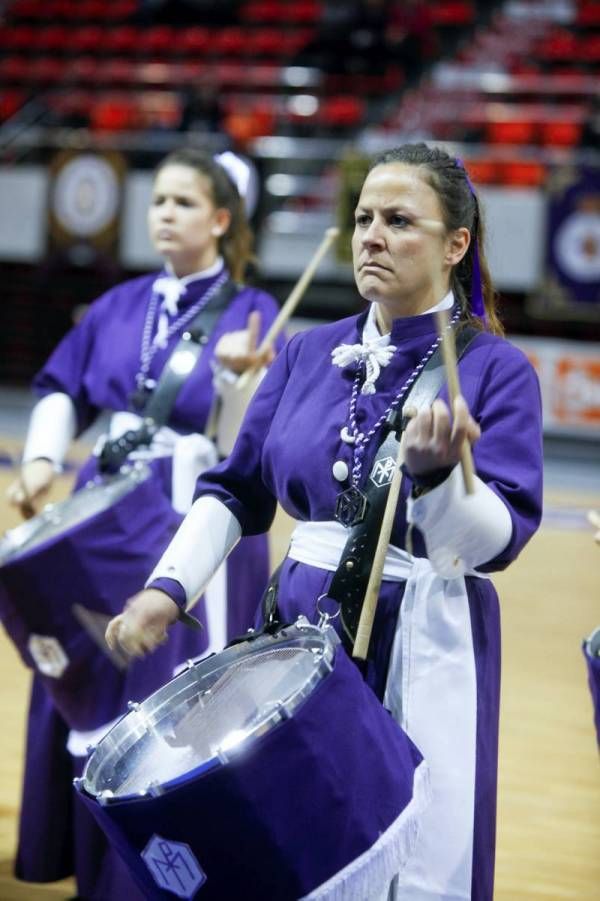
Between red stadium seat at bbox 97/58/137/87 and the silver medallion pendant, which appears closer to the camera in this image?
the silver medallion pendant

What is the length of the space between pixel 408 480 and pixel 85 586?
106cm

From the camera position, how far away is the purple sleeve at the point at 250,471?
7.32ft

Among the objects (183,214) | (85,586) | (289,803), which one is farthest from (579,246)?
(289,803)

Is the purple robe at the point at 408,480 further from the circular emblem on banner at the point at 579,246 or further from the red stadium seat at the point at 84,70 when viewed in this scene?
the red stadium seat at the point at 84,70

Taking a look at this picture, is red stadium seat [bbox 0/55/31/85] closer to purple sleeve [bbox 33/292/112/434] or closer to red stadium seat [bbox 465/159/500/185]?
red stadium seat [bbox 465/159/500/185]

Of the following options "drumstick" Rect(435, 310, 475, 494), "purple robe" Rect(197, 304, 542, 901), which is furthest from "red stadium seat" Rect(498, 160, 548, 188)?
"drumstick" Rect(435, 310, 475, 494)

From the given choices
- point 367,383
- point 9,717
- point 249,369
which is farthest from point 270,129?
point 367,383

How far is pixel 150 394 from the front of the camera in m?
3.24

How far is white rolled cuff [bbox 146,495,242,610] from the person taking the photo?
2129mm

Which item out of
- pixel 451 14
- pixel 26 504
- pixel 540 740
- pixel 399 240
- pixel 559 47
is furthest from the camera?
pixel 451 14

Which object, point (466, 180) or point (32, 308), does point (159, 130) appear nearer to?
point (32, 308)

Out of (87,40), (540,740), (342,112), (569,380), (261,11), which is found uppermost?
(261,11)

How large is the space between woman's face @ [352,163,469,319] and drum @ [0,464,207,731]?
1017 mm

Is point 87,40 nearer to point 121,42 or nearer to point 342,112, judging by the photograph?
point 121,42
